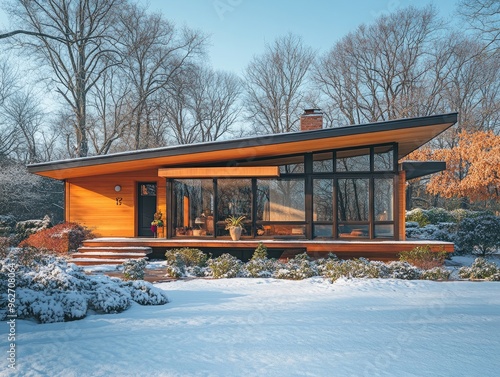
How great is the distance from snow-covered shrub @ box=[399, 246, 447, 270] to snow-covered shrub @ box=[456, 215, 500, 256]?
3.12 m

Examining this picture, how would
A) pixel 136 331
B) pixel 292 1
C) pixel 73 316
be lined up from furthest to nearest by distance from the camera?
pixel 292 1, pixel 73 316, pixel 136 331

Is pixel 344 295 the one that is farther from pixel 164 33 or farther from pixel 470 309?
pixel 164 33

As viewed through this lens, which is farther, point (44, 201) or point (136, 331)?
point (44, 201)

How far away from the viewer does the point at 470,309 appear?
516cm

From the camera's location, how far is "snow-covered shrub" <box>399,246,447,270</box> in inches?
343

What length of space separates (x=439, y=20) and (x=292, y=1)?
16.1m

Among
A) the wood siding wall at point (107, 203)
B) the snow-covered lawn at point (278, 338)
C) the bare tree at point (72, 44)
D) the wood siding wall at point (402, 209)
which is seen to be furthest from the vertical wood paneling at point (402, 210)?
the bare tree at point (72, 44)

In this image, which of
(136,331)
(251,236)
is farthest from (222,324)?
(251,236)

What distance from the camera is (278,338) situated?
13.2 ft

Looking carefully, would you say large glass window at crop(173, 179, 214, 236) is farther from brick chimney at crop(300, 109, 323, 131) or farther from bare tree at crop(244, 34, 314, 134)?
bare tree at crop(244, 34, 314, 134)

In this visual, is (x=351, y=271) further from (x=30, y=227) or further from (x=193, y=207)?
(x=30, y=227)

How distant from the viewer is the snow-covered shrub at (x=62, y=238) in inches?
440

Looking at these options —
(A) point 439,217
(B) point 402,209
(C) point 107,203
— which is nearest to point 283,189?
(B) point 402,209

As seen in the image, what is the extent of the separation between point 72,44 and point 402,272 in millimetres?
19197
